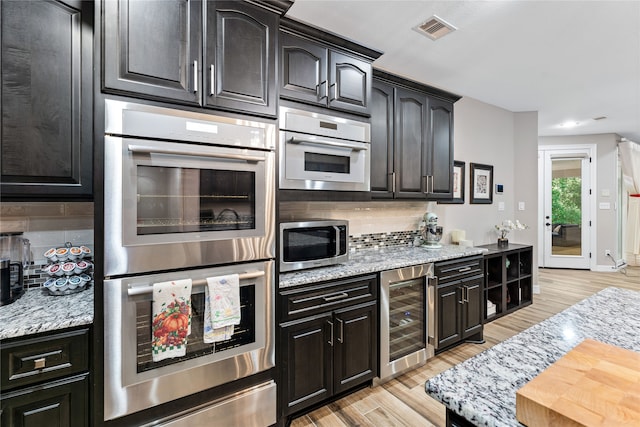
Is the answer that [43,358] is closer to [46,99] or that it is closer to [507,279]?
[46,99]

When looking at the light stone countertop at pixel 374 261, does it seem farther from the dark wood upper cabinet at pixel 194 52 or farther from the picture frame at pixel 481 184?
the picture frame at pixel 481 184

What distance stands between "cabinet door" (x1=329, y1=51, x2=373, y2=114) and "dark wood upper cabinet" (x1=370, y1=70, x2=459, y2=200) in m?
0.27

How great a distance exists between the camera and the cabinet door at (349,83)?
81.4 inches

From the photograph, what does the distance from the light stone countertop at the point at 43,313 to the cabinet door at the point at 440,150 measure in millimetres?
2750

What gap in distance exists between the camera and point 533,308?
12.6 ft

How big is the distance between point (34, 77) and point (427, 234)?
122 inches

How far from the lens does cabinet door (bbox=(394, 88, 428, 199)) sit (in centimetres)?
265

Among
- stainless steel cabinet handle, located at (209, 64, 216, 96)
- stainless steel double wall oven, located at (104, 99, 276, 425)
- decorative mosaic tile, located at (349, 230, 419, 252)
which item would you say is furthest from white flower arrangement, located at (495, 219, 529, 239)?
stainless steel cabinet handle, located at (209, 64, 216, 96)

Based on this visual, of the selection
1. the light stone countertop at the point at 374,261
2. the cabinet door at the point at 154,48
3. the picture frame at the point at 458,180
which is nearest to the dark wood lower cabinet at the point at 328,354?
the light stone countertop at the point at 374,261

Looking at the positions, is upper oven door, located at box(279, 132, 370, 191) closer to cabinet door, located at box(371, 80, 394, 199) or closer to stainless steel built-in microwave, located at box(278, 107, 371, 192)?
stainless steel built-in microwave, located at box(278, 107, 371, 192)

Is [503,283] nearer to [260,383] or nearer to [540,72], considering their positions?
[540,72]

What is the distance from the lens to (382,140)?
8.32ft

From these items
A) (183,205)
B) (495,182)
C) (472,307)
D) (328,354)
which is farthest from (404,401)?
(495,182)

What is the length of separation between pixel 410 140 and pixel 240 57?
1.73 meters
